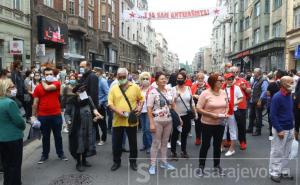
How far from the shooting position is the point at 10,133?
446 centimetres

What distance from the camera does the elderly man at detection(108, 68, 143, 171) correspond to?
597 centimetres

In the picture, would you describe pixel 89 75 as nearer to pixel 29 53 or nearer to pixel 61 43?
pixel 29 53

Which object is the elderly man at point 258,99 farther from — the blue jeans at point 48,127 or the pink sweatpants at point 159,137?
the blue jeans at point 48,127

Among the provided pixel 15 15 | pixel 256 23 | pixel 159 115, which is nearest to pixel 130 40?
pixel 256 23

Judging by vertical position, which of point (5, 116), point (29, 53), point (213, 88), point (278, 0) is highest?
point (278, 0)

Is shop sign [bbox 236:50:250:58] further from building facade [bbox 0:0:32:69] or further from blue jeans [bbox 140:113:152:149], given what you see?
blue jeans [bbox 140:113:152:149]

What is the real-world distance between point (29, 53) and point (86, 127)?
56.9 feet

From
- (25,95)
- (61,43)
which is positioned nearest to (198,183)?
(25,95)

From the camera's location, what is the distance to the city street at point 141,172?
5.36 m

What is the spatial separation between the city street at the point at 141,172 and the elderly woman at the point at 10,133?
2.35 feet

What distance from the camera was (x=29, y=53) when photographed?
70.5 ft

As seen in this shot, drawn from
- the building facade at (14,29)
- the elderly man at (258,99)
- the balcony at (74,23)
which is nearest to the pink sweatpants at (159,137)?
the elderly man at (258,99)

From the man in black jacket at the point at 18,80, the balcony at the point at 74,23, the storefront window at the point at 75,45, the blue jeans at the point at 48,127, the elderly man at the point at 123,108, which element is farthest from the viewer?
the storefront window at the point at 75,45

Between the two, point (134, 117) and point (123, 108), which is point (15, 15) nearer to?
point (123, 108)
